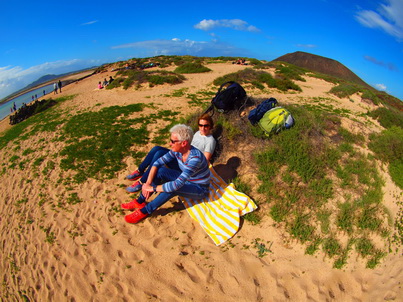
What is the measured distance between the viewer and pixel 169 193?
133 inches

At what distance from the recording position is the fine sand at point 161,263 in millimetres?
2762

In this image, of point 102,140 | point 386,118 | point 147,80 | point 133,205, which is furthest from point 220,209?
point 147,80

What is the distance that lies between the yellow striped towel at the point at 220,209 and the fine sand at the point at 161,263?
15 cm

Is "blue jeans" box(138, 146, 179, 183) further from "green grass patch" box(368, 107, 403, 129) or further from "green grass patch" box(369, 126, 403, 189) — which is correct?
"green grass patch" box(368, 107, 403, 129)

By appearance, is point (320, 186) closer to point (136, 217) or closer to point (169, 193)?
point (169, 193)

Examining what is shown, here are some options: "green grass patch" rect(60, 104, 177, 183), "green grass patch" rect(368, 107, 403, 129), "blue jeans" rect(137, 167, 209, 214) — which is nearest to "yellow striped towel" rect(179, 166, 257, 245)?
"blue jeans" rect(137, 167, 209, 214)

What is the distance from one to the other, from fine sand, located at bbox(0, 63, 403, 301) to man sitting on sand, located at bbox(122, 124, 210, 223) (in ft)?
1.33

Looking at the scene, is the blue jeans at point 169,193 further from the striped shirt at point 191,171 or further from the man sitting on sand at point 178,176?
the striped shirt at point 191,171

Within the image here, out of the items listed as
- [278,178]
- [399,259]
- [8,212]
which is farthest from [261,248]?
[8,212]

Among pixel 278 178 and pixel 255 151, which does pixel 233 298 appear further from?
pixel 255 151

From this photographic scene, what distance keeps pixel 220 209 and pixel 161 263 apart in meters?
1.27

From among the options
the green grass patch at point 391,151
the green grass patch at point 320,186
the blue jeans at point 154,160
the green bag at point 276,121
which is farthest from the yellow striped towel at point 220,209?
the green grass patch at point 391,151

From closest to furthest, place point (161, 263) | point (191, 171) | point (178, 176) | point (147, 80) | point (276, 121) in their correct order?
point (161, 263) → point (191, 171) → point (178, 176) → point (276, 121) → point (147, 80)

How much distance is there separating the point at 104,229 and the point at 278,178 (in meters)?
3.40
